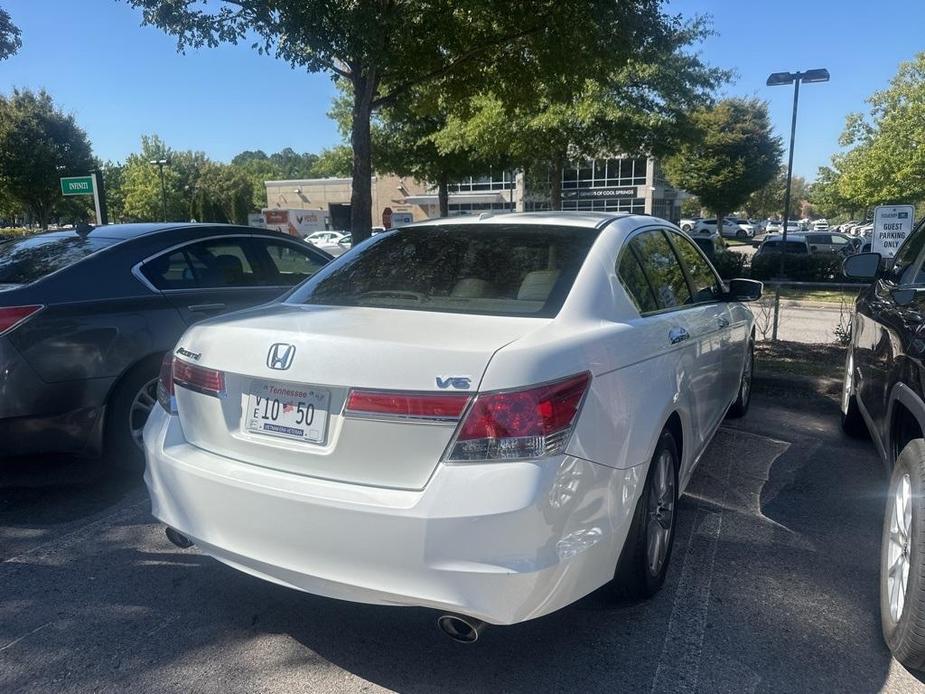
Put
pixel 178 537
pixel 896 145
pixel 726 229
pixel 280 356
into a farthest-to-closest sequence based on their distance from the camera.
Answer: pixel 726 229 → pixel 896 145 → pixel 178 537 → pixel 280 356

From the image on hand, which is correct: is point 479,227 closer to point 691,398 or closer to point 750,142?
point 691,398

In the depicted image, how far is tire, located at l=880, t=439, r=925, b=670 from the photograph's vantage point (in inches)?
96.3

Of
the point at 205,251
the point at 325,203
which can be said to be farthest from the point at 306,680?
the point at 325,203

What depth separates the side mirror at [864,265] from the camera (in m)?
4.74

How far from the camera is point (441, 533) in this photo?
2.20m

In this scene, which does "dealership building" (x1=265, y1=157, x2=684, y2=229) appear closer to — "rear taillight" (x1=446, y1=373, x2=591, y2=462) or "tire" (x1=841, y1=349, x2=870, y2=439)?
"tire" (x1=841, y1=349, x2=870, y2=439)

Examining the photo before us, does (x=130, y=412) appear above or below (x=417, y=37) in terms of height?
below

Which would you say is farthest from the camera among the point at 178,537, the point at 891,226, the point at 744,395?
the point at 891,226

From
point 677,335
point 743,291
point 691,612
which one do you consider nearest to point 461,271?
point 677,335

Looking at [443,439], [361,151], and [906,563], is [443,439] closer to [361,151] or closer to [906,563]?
[906,563]

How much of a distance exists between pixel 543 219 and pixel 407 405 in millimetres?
1742

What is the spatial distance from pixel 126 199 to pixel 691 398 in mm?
66709

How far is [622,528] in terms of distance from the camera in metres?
2.58

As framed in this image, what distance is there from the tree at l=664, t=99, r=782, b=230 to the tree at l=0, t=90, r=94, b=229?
105ft
